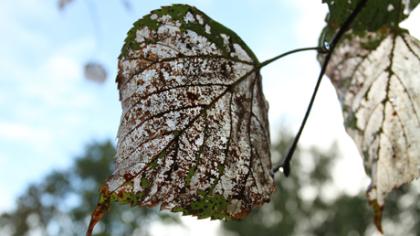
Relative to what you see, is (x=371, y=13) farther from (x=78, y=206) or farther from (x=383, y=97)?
(x=78, y=206)

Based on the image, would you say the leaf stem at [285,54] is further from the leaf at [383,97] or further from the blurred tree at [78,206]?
the blurred tree at [78,206]

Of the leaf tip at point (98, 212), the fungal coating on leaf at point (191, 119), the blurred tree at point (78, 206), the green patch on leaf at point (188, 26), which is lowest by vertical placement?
the leaf tip at point (98, 212)

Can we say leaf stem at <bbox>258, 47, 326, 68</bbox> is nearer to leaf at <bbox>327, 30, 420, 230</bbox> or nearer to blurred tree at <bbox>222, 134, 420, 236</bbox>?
leaf at <bbox>327, 30, 420, 230</bbox>

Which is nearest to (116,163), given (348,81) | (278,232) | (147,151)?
(147,151)

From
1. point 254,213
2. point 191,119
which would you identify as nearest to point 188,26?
point 191,119

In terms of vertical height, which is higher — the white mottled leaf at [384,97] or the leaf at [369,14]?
the leaf at [369,14]

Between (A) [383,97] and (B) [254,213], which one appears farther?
(B) [254,213]

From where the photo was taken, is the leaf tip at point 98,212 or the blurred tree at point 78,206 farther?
the blurred tree at point 78,206

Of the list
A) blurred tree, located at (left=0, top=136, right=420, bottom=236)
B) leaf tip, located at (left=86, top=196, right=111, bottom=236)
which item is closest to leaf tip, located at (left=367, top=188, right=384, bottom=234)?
leaf tip, located at (left=86, top=196, right=111, bottom=236)

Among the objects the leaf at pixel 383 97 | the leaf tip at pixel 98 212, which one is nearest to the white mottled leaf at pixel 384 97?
the leaf at pixel 383 97
